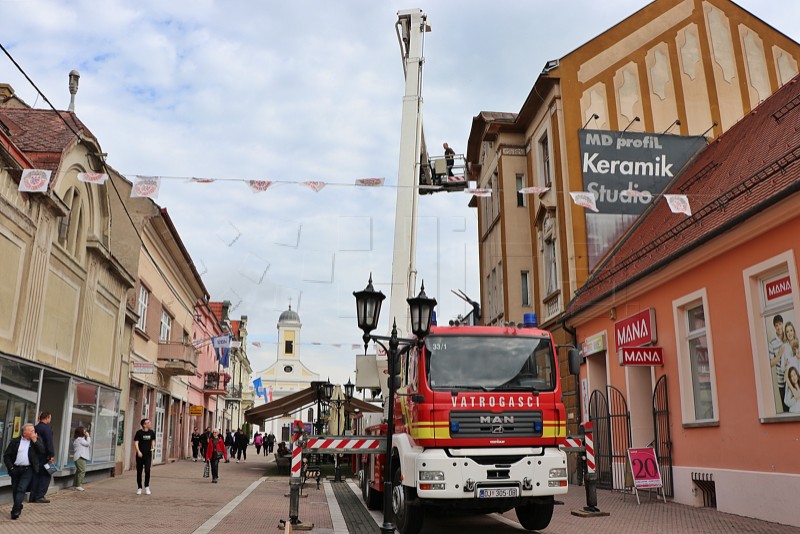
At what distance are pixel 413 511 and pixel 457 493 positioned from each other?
0.87m

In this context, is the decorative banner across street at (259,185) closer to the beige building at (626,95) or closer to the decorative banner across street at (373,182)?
the decorative banner across street at (373,182)

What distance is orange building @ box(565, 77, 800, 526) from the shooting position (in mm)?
10320

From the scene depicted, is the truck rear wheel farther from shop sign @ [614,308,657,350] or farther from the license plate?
shop sign @ [614,308,657,350]

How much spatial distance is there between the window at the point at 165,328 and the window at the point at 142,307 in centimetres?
272

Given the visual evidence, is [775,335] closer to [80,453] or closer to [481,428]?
[481,428]

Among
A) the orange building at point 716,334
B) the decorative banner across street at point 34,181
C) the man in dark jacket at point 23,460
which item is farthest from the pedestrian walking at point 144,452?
the orange building at point 716,334

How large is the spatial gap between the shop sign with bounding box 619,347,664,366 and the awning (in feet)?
51.6

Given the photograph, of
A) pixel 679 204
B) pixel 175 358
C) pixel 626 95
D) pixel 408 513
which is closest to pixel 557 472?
pixel 408 513

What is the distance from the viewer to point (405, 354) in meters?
11.0

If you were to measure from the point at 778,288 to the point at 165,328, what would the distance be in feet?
84.3

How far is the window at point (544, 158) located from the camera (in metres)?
21.8

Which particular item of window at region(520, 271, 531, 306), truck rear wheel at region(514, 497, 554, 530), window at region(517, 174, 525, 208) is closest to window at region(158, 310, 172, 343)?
window at region(520, 271, 531, 306)

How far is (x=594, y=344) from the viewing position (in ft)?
57.9

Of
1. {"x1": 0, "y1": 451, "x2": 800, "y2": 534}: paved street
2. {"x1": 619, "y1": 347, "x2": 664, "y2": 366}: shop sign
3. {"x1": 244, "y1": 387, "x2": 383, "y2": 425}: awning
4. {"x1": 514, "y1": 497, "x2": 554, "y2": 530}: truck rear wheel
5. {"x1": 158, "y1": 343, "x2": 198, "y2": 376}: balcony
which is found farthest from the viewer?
{"x1": 244, "y1": 387, "x2": 383, "y2": 425}: awning
